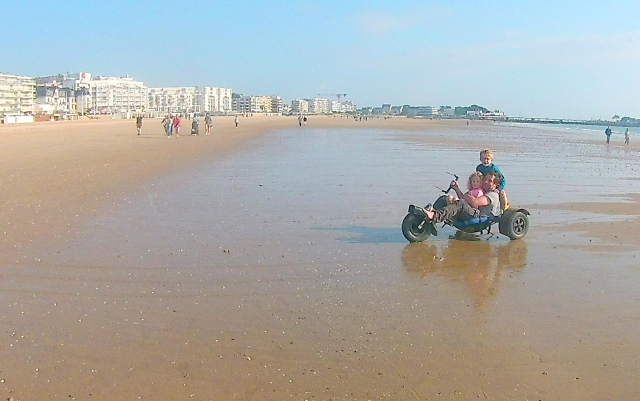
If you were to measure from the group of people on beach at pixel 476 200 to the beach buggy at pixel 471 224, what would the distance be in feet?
0.22

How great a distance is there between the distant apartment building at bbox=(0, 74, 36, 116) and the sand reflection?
12541 centimetres

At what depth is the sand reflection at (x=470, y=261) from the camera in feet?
Result: 20.4

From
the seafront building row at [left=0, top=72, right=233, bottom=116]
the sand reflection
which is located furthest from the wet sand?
the seafront building row at [left=0, top=72, right=233, bottom=116]

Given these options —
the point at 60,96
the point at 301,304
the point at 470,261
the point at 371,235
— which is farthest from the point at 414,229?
the point at 60,96

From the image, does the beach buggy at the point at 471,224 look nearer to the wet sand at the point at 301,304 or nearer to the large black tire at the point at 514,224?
the large black tire at the point at 514,224

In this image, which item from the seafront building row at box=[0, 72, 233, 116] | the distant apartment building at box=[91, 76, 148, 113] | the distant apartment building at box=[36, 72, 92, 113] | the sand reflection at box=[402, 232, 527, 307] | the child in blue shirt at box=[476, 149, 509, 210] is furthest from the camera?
the distant apartment building at box=[91, 76, 148, 113]

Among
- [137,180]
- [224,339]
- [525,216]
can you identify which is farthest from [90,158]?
[224,339]

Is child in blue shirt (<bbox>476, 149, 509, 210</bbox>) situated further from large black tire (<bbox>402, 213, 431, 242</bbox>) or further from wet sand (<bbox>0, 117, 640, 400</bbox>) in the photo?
large black tire (<bbox>402, 213, 431, 242</bbox>)

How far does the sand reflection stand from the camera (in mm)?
6219

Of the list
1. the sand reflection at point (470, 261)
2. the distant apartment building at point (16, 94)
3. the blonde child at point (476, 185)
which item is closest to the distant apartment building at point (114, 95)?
the distant apartment building at point (16, 94)

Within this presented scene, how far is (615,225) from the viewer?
9.31m

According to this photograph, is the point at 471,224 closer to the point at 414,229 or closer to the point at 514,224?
the point at 514,224

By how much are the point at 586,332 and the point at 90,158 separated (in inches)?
709

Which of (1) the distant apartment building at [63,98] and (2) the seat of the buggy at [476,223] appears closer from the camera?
(2) the seat of the buggy at [476,223]
